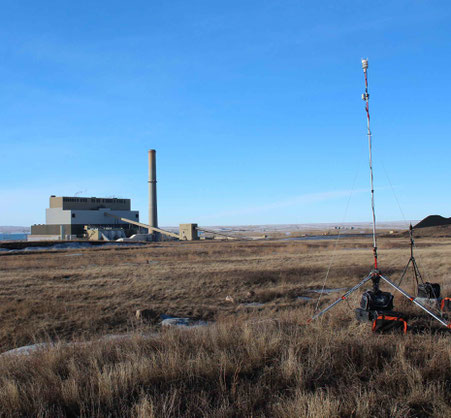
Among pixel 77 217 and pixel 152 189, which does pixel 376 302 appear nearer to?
pixel 152 189

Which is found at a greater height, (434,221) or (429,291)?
(434,221)

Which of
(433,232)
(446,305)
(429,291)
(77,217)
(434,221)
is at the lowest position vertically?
(433,232)

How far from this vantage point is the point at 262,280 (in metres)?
17.3

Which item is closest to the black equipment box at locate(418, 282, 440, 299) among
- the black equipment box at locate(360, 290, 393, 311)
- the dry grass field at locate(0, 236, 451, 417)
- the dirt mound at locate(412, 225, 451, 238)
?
the dry grass field at locate(0, 236, 451, 417)

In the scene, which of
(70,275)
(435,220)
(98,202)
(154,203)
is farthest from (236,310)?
(98,202)

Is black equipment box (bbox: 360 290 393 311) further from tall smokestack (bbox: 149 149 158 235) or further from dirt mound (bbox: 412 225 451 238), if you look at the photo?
tall smokestack (bbox: 149 149 158 235)

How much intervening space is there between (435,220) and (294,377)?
6984cm

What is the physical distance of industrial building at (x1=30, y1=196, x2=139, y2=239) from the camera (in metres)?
77.1

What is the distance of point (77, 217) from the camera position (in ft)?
256

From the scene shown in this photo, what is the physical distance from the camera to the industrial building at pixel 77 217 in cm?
7706

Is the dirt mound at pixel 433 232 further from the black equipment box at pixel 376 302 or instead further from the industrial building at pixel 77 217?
the black equipment box at pixel 376 302

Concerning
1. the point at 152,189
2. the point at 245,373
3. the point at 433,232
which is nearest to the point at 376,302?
the point at 245,373

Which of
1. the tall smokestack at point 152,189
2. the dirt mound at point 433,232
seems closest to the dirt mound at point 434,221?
the dirt mound at point 433,232

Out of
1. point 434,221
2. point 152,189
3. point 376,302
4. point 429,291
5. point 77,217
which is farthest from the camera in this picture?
point 152,189
